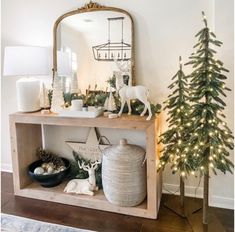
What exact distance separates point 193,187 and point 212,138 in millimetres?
827

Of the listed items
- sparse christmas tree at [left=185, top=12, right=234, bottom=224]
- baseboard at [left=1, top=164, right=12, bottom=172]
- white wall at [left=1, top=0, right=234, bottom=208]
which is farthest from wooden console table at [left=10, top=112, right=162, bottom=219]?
baseboard at [left=1, top=164, right=12, bottom=172]

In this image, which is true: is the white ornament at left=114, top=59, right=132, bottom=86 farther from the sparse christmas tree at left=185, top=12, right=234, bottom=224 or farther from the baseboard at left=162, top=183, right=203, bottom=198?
the baseboard at left=162, top=183, right=203, bottom=198

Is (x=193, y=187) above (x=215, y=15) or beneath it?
beneath

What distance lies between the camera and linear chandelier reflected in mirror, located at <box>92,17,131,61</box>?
2400mm

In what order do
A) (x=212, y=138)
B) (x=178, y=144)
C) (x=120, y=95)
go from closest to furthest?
1. (x=212, y=138)
2. (x=178, y=144)
3. (x=120, y=95)

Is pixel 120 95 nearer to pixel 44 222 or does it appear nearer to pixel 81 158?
pixel 81 158

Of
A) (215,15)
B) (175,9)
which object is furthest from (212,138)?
(175,9)

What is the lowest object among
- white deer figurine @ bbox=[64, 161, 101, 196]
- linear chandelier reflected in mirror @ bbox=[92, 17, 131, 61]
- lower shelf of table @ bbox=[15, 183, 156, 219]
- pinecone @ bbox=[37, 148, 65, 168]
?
lower shelf of table @ bbox=[15, 183, 156, 219]

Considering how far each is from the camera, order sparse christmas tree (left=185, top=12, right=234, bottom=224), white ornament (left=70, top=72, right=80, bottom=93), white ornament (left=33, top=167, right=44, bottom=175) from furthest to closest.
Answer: white ornament (left=70, top=72, right=80, bottom=93), white ornament (left=33, top=167, right=44, bottom=175), sparse christmas tree (left=185, top=12, right=234, bottom=224)

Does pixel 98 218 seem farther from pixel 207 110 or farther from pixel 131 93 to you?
pixel 207 110

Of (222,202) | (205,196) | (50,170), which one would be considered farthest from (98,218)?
(222,202)

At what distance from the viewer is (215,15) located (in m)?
2.05

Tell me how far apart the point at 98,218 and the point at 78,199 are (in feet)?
0.95

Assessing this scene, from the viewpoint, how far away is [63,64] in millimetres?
2617
